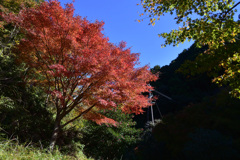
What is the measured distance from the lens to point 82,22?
621 centimetres

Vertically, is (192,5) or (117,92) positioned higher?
(192,5)

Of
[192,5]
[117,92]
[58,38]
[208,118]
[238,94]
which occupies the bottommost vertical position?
[208,118]

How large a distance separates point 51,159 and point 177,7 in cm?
556

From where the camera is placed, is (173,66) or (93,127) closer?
(93,127)

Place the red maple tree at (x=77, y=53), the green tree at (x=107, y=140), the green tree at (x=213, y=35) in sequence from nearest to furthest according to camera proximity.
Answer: the green tree at (x=213, y=35) < the red maple tree at (x=77, y=53) < the green tree at (x=107, y=140)

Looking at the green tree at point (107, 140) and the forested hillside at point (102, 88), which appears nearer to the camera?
the forested hillside at point (102, 88)

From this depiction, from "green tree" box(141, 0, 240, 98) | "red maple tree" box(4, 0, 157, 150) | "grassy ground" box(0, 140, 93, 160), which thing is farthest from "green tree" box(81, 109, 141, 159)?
"green tree" box(141, 0, 240, 98)

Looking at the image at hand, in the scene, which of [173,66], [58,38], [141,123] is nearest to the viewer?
[58,38]

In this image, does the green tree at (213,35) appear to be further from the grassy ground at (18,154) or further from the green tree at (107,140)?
the green tree at (107,140)

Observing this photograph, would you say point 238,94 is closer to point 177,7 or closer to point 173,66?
point 177,7

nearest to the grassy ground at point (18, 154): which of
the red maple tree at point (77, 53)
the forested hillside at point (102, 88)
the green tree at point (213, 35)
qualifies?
the forested hillside at point (102, 88)

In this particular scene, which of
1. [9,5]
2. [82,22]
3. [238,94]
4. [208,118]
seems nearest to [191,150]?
[208,118]

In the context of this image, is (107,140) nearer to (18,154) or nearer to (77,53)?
(77,53)

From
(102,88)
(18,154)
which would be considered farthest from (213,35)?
(18,154)
